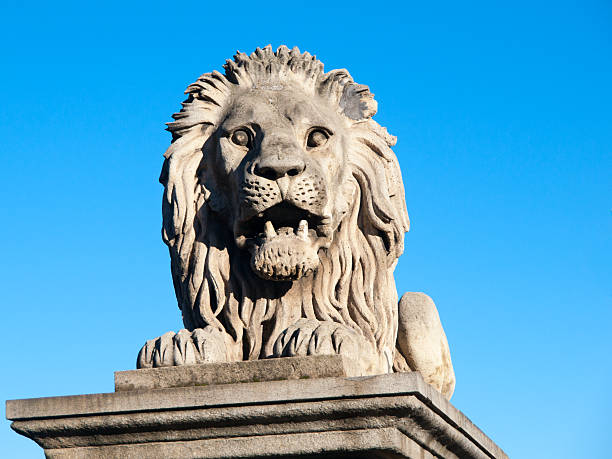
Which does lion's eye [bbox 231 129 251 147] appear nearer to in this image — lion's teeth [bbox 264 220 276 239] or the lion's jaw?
the lion's jaw

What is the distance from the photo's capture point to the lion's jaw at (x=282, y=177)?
264 inches

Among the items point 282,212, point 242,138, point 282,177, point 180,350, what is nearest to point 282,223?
point 282,212

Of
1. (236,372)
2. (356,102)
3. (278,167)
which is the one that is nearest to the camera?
(236,372)

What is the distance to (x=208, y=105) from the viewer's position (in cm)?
734

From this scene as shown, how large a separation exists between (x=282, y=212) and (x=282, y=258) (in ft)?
0.93

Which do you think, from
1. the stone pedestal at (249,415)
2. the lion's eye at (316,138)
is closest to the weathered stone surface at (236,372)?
the stone pedestal at (249,415)

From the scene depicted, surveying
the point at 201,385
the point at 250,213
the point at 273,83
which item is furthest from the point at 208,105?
the point at 201,385

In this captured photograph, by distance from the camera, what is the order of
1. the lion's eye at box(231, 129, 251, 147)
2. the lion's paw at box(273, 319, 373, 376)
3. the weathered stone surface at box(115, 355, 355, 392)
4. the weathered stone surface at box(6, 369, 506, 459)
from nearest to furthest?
the weathered stone surface at box(6, 369, 506, 459) < the weathered stone surface at box(115, 355, 355, 392) < the lion's paw at box(273, 319, 373, 376) < the lion's eye at box(231, 129, 251, 147)

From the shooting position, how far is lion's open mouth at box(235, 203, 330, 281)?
22.1 feet

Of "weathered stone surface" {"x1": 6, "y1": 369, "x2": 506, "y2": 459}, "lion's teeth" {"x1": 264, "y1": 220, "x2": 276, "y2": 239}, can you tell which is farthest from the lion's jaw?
"weathered stone surface" {"x1": 6, "y1": 369, "x2": 506, "y2": 459}

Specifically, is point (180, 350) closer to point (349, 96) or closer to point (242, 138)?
point (242, 138)

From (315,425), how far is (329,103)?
2.46m

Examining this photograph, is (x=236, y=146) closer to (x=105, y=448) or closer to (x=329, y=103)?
(x=329, y=103)

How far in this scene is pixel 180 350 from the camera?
635 cm
